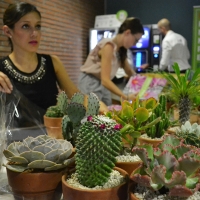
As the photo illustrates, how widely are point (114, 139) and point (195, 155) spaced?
0.16 m

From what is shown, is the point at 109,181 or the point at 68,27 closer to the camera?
the point at 109,181

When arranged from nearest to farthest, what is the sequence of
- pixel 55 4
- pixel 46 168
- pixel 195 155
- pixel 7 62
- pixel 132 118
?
pixel 195 155
pixel 46 168
pixel 132 118
pixel 7 62
pixel 55 4

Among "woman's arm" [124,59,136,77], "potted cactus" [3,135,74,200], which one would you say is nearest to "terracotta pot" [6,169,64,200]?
"potted cactus" [3,135,74,200]

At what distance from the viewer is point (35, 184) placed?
2.12 ft

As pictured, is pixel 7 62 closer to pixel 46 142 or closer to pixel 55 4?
pixel 46 142

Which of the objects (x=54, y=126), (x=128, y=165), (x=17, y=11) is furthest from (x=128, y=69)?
(x=128, y=165)

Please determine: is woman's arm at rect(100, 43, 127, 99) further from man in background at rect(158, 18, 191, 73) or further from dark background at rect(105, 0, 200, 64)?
dark background at rect(105, 0, 200, 64)

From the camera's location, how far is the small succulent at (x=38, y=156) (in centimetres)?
64

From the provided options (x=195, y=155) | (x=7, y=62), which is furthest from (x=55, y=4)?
(x=195, y=155)

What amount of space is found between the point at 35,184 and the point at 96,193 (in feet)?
0.54

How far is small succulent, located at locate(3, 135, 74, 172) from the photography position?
64 cm

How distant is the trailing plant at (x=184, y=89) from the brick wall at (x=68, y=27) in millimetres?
3865

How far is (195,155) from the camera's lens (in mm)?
528

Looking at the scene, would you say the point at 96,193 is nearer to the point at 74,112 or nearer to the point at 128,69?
the point at 74,112
